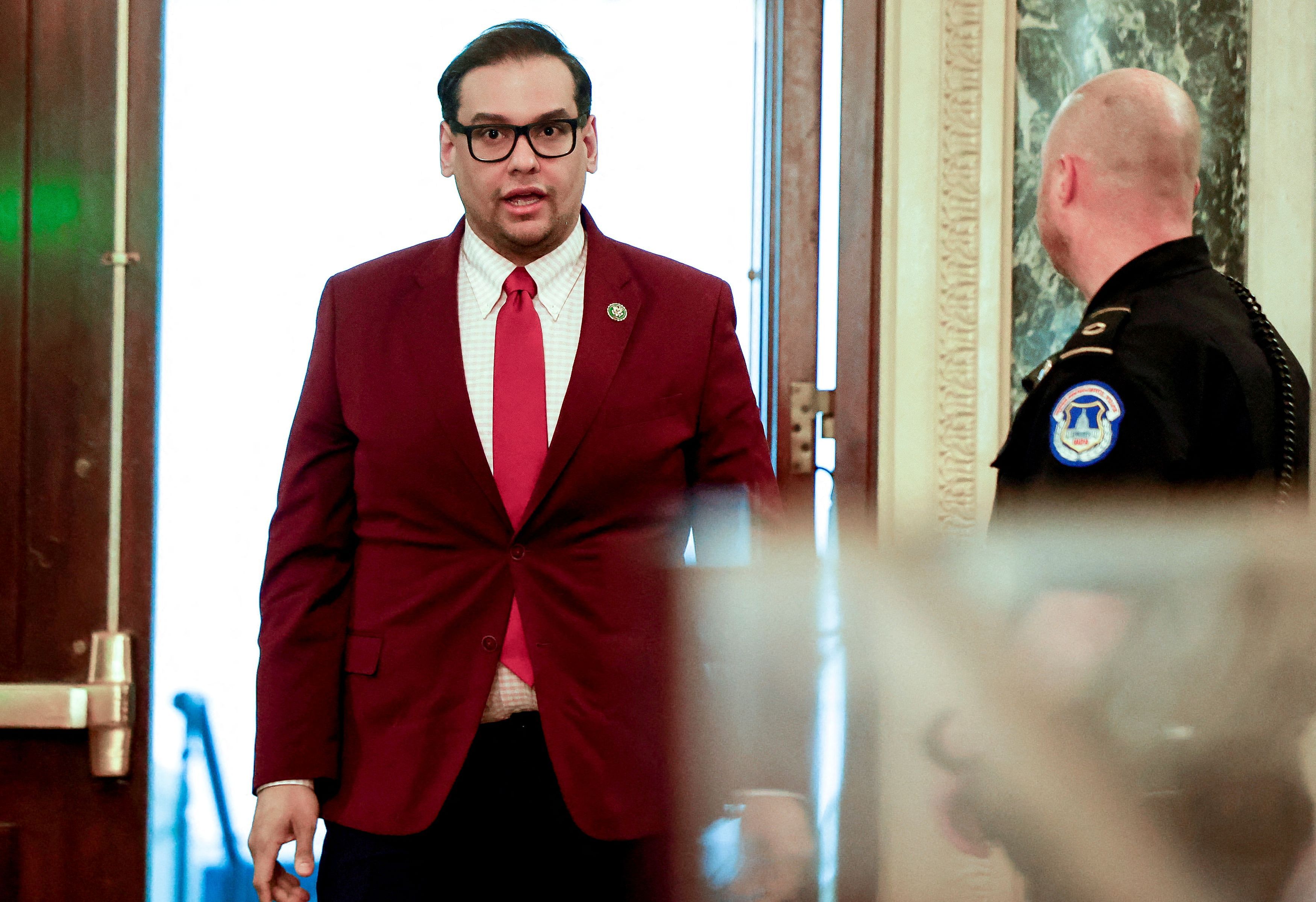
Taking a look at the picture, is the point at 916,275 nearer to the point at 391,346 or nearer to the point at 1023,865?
the point at 391,346

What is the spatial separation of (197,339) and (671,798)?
1475 mm

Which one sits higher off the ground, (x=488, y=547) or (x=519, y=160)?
(x=519, y=160)

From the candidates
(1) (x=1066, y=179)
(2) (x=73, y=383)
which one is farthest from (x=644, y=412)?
(2) (x=73, y=383)

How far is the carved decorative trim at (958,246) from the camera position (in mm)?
1552

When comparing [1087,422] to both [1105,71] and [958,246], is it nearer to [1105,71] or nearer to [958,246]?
[958,246]

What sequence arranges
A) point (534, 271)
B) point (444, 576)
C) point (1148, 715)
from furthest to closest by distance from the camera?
point (534, 271)
point (444, 576)
point (1148, 715)

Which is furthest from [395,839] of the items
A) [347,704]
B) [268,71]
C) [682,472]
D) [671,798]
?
[268,71]

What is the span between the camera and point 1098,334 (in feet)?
2.41

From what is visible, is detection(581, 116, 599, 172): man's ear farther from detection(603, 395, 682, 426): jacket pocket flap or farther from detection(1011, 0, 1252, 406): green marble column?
detection(1011, 0, 1252, 406): green marble column

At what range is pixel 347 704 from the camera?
103cm

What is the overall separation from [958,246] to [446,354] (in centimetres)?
81

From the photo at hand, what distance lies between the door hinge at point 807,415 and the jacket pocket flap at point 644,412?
21.2 inches

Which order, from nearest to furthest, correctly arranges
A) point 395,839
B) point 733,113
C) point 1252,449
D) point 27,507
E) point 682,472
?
point 1252,449, point 395,839, point 682,472, point 27,507, point 733,113

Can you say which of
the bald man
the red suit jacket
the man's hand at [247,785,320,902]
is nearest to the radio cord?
the bald man
